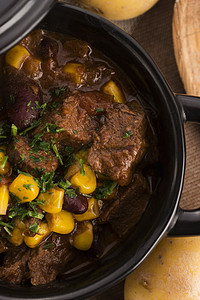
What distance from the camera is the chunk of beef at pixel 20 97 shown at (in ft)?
7.27

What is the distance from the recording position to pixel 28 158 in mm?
2225

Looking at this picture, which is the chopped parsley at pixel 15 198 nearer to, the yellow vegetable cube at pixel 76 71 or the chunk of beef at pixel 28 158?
the chunk of beef at pixel 28 158

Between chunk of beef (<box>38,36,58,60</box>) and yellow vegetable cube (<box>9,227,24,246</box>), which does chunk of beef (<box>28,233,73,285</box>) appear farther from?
chunk of beef (<box>38,36,58,60</box>)

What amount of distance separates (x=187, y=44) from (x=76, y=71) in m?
0.97

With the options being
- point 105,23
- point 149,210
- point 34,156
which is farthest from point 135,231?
point 105,23

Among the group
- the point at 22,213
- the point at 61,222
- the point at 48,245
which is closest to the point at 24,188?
the point at 22,213

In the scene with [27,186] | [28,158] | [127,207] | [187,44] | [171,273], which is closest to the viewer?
[27,186]

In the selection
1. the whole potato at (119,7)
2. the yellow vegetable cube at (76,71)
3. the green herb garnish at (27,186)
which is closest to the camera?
the green herb garnish at (27,186)

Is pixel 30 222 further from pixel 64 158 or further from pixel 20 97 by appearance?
pixel 20 97

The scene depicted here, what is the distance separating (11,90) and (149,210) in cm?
91

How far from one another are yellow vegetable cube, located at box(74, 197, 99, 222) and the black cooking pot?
0.67 feet

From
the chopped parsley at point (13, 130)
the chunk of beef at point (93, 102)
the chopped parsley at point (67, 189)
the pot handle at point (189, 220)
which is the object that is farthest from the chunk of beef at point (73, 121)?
the pot handle at point (189, 220)

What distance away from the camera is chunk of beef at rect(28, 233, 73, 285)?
7.49 feet

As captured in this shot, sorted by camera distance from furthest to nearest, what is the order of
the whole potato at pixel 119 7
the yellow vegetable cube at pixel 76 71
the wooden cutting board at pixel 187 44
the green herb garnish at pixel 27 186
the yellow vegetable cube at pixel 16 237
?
1. the wooden cutting board at pixel 187 44
2. the whole potato at pixel 119 7
3. the yellow vegetable cube at pixel 76 71
4. the yellow vegetable cube at pixel 16 237
5. the green herb garnish at pixel 27 186
